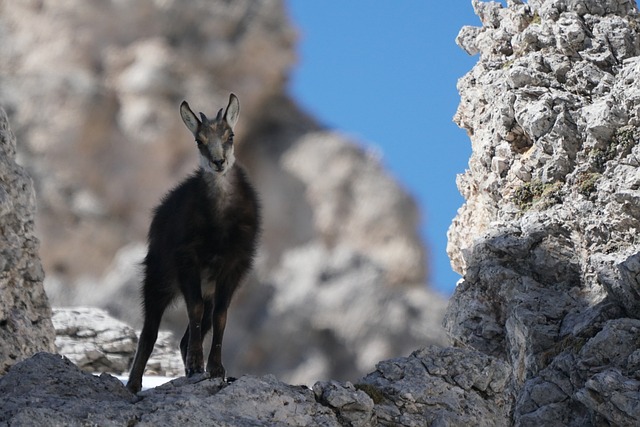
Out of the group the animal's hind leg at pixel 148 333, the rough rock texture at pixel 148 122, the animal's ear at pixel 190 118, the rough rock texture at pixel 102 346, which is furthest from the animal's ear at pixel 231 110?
the rough rock texture at pixel 148 122

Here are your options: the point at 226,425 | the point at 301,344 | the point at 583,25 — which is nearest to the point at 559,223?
the point at 583,25

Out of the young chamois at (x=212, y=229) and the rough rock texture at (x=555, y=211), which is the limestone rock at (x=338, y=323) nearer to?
the rough rock texture at (x=555, y=211)

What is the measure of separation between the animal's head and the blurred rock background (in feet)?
44.1

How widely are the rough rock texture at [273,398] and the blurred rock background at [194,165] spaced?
13.7 metres

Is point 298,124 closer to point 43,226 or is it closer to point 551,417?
point 43,226

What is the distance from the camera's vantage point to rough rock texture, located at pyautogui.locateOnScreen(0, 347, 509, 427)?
24.5ft

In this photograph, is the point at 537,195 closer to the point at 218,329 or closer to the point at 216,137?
the point at 216,137

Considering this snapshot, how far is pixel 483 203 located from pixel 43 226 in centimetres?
1518

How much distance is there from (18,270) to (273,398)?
4.63 m

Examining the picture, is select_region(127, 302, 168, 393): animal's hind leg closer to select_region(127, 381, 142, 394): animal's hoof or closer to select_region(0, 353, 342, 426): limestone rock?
select_region(127, 381, 142, 394): animal's hoof

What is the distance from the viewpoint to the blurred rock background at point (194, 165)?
23.7m

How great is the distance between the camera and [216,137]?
9633 mm

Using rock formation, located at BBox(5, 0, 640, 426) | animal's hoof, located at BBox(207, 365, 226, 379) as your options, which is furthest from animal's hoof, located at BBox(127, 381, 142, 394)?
rock formation, located at BBox(5, 0, 640, 426)

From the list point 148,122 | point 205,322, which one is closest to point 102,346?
point 205,322
